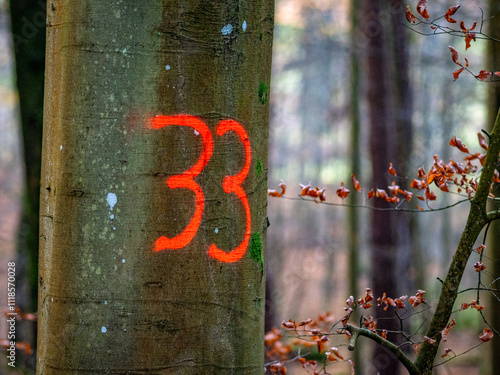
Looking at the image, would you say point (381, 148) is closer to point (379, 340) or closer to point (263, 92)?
point (379, 340)

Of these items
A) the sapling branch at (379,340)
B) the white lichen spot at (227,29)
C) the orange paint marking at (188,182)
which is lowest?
the sapling branch at (379,340)

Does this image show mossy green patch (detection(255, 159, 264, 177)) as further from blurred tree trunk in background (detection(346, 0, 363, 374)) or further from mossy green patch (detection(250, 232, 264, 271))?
blurred tree trunk in background (detection(346, 0, 363, 374))

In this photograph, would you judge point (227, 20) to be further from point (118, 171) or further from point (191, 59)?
point (118, 171)

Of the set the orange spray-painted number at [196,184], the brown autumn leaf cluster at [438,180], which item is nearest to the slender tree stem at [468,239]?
the brown autumn leaf cluster at [438,180]

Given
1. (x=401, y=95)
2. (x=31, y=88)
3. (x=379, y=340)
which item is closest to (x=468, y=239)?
(x=379, y=340)

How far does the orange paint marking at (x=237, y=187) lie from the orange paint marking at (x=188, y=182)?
0.07 m

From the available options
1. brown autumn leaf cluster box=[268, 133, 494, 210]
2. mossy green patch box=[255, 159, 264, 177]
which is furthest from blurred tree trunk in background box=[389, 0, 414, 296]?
mossy green patch box=[255, 159, 264, 177]

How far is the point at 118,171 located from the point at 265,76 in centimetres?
58

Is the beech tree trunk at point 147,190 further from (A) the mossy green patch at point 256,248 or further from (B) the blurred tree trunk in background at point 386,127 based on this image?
(B) the blurred tree trunk in background at point 386,127

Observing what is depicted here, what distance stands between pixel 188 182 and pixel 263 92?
1.33 feet

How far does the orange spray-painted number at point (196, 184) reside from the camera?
161cm

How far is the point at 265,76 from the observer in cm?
179

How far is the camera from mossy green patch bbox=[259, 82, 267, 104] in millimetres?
1762

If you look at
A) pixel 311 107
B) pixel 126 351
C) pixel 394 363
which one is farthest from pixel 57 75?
pixel 311 107
